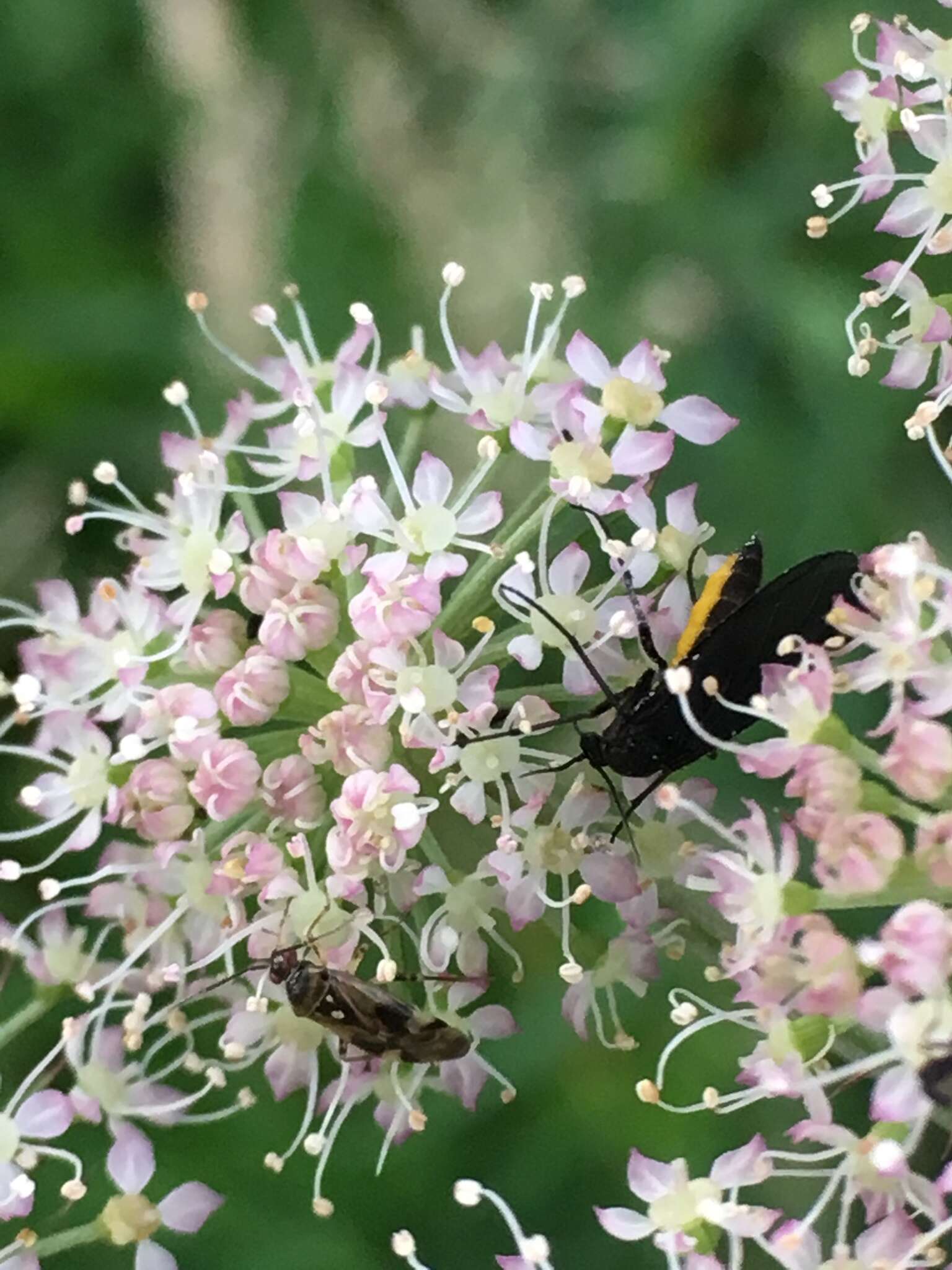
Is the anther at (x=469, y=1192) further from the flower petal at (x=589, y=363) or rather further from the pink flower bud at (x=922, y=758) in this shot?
the flower petal at (x=589, y=363)

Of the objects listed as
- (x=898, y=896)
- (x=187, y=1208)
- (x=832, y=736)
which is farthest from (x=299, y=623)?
(x=187, y=1208)

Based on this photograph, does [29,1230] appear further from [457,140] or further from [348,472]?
[457,140]

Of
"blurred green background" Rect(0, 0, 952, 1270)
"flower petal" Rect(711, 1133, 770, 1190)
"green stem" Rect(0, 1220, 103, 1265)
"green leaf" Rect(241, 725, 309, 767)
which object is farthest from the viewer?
"blurred green background" Rect(0, 0, 952, 1270)

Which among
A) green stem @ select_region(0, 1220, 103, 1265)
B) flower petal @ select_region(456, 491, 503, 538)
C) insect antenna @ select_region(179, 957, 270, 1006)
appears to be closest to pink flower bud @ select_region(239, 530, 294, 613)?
flower petal @ select_region(456, 491, 503, 538)

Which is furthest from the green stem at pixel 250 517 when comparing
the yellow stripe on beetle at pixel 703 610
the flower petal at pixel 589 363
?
the yellow stripe on beetle at pixel 703 610

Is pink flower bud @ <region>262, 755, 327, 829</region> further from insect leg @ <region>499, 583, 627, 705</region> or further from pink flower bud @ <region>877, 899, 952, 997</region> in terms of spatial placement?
pink flower bud @ <region>877, 899, 952, 997</region>

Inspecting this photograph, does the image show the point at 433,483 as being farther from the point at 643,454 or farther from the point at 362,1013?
the point at 362,1013
